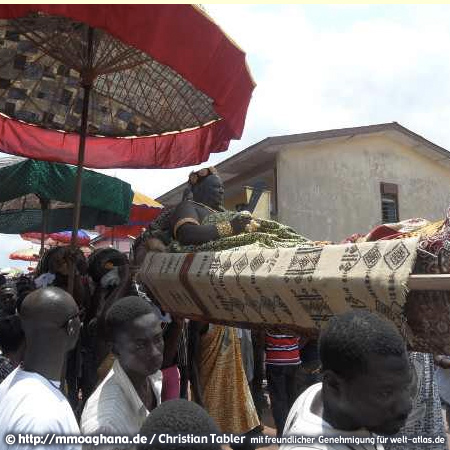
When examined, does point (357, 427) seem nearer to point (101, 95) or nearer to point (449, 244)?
point (449, 244)

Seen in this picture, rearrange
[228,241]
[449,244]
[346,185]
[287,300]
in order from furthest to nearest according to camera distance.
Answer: [346,185], [228,241], [287,300], [449,244]

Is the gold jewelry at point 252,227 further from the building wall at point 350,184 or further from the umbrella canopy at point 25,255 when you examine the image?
the umbrella canopy at point 25,255

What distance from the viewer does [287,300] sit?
2.29m

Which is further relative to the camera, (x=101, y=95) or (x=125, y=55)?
(x=101, y=95)

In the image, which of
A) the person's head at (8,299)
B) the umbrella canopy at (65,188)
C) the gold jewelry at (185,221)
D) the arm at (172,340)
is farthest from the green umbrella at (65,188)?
the gold jewelry at (185,221)

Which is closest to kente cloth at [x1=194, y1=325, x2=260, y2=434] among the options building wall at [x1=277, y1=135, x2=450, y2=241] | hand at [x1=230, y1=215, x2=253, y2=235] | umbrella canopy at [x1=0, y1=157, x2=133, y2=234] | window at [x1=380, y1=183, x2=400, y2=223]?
hand at [x1=230, y1=215, x2=253, y2=235]

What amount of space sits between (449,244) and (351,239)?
0.63 m

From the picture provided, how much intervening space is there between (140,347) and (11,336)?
1.54 metres

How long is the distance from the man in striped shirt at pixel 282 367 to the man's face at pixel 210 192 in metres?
1.92

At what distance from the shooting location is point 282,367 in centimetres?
489

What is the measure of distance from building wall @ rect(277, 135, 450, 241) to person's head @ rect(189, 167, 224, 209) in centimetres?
776

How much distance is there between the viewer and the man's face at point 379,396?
117 cm

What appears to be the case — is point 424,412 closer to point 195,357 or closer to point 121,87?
point 195,357

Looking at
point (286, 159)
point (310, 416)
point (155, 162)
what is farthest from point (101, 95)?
point (286, 159)
